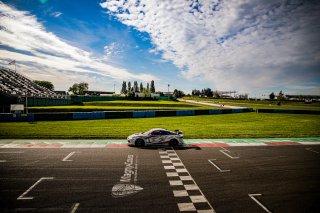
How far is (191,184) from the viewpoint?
9922 millimetres

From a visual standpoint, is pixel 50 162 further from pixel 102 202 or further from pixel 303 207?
pixel 303 207

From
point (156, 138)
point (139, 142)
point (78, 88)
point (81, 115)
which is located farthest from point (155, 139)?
point (78, 88)

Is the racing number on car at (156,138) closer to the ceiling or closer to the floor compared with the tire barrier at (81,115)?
closer to the floor

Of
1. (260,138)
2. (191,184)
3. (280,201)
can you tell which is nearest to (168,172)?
(191,184)

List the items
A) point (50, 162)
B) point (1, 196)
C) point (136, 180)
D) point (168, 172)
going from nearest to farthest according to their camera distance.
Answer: point (1, 196) → point (136, 180) → point (168, 172) → point (50, 162)

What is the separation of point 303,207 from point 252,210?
6.66ft

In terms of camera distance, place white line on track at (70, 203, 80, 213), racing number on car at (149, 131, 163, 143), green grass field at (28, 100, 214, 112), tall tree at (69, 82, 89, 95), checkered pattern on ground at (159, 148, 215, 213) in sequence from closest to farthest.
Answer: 1. white line on track at (70, 203, 80, 213)
2. checkered pattern on ground at (159, 148, 215, 213)
3. racing number on car at (149, 131, 163, 143)
4. green grass field at (28, 100, 214, 112)
5. tall tree at (69, 82, 89, 95)

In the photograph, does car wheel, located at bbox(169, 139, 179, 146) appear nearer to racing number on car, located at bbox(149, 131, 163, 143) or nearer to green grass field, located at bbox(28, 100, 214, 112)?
racing number on car, located at bbox(149, 131, 163, 143)

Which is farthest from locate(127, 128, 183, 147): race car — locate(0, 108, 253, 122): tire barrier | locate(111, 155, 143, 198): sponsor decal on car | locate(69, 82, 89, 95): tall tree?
locate(69, 82, 89, 95): tall tree

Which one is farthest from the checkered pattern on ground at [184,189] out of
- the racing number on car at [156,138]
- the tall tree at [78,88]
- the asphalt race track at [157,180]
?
the tall tree at [78,88]

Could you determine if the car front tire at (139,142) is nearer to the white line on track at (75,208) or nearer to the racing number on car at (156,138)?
the racing number on car at (156,138)

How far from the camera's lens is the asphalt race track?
7.89 m

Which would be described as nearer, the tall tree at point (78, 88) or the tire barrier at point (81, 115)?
the tire barrier at point (81, 115)

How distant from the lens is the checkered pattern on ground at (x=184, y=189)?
7805 mm
